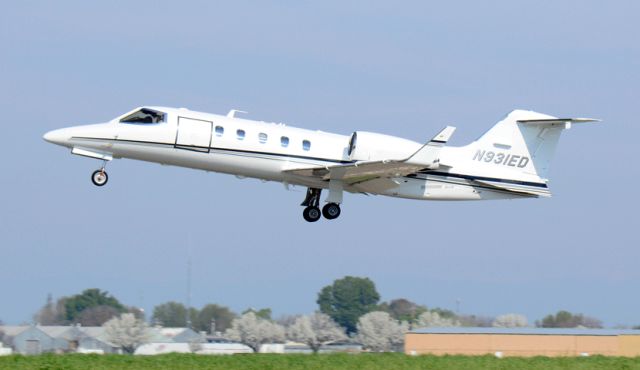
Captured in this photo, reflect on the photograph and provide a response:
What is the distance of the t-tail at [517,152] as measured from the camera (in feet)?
119

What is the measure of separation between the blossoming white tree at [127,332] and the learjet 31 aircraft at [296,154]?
19.7m

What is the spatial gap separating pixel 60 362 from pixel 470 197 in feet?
44.3

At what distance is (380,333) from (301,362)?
3215 centimetres

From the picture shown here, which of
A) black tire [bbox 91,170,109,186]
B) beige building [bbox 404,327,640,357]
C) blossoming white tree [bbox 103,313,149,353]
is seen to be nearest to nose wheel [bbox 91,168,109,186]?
black tire [bbox 91,170,109,186]

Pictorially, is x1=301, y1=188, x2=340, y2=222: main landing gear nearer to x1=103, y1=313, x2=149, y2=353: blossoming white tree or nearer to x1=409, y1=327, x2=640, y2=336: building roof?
Result: x1=409, y1=327, x2=640, y2=336: building roof

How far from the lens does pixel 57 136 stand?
110 ft

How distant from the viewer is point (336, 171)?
111ft

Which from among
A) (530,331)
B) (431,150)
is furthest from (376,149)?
(530,331)

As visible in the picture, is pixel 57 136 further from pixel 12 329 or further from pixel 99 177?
pixel 12 329

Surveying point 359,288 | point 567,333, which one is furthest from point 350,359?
point 359,288

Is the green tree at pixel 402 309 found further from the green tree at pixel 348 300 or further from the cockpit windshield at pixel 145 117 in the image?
the cockpit windshield at pixel 145 117

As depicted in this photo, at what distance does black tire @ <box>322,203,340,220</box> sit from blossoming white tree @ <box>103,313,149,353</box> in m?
19.5

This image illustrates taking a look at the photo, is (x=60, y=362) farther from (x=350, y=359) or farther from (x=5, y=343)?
(x=5, y=343)

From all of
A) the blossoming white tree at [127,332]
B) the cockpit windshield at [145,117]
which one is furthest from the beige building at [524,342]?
the cockpit windshield at [145,117]
